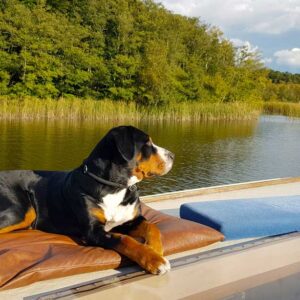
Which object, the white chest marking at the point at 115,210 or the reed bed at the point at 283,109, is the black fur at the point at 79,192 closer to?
the white chest marking at the point at 115,210

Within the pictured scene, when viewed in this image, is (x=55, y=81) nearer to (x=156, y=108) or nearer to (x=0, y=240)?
(x=156, y=108)

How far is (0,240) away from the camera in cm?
311

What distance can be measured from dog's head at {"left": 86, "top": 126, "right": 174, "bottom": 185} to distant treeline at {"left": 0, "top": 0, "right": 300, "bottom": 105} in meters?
32.6

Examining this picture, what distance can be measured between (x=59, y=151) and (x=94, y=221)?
1396 cm

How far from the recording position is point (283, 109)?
4931 centimetres

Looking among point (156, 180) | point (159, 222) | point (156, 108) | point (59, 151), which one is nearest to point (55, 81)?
point (156, 108)

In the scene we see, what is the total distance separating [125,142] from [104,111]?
27.6 metres

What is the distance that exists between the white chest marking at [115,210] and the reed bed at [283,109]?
44.7 metres

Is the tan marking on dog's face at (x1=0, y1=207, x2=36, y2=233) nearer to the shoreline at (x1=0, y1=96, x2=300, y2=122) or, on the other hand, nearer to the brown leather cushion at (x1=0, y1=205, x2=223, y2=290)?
the brown leather cushion at (x1=0, y1=205, x2=223, y2=290)

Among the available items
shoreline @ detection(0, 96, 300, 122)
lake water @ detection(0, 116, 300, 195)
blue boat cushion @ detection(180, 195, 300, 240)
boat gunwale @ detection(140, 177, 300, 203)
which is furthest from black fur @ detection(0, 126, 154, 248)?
shoreline @ detection(0, 96, 300, 122)

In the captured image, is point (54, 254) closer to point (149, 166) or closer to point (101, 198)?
point (101, 198)

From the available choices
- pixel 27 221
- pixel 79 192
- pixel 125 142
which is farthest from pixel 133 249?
pixel 27 221

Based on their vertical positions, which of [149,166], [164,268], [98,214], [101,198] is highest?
[149,166]

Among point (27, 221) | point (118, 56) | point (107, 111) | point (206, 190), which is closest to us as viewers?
point (27, 221)
